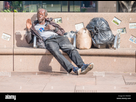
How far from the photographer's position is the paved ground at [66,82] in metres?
4.25

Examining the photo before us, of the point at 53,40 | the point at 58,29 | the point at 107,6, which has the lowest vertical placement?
the point at 53,40

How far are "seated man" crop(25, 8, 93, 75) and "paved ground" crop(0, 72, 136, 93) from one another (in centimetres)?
25

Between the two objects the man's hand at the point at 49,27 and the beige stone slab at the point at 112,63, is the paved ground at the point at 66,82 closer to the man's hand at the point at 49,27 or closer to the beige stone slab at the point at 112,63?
the beige stone slab at the point at 112,63

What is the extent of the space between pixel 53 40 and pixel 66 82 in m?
1.29

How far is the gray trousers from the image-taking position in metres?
5.34

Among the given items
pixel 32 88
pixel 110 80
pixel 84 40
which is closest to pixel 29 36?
pixel 84 40

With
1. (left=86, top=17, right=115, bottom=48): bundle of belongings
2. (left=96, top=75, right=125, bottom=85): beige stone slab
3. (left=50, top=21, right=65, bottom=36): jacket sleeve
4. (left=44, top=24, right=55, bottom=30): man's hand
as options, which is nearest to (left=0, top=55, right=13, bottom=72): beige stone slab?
(left=44, top=24, right=55, bottom=30): man's hand

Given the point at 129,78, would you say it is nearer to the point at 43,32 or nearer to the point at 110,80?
the point at 110,80

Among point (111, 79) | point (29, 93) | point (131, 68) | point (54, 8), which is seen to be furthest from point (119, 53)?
point (54, 8)

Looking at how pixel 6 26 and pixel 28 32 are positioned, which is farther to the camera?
pixel 6 26

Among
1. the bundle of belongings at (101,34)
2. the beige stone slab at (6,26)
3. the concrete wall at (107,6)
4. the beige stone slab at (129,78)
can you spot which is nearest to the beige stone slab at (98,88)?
the beige stone slab at (129,78)

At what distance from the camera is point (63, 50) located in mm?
5656

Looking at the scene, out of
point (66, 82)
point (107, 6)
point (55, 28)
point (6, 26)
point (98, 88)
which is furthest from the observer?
point (107, 6)

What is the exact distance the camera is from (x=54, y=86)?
4.45 metres
